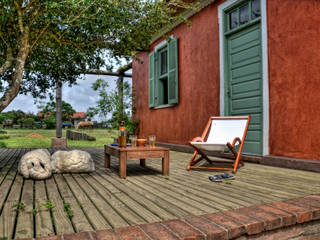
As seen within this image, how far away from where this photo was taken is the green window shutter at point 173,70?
20.6 ft

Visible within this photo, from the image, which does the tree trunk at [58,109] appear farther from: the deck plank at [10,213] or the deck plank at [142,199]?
the deck plank at [10,213]

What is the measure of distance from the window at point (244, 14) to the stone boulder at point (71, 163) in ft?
11.4

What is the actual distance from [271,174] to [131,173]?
68.0 inches

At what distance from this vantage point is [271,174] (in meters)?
3.16

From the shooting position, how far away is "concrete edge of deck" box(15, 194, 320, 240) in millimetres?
1342

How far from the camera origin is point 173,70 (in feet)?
21.1

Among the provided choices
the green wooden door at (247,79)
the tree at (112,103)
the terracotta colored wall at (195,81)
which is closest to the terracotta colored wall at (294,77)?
the green wooden door at (247,79)

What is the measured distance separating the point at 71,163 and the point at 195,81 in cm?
341

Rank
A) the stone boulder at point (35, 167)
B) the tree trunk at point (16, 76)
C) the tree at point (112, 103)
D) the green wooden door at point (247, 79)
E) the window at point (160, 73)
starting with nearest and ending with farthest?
the stone boulder at point (35, 167), the tree trunk at point (16, 76), the green wooden door at point (247, 79), the window at point (160, 73), the tree at point (112, 103)

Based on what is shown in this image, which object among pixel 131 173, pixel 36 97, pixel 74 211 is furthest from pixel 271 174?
pixel 36 97

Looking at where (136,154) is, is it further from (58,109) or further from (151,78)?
(58,109)

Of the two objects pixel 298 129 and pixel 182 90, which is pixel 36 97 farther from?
pixel 298 129

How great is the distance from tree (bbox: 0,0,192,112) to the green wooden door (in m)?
1.46

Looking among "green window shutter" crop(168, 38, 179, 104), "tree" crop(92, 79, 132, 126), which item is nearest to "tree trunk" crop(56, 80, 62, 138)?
"tree" crop(92, 79, 132, 126)
